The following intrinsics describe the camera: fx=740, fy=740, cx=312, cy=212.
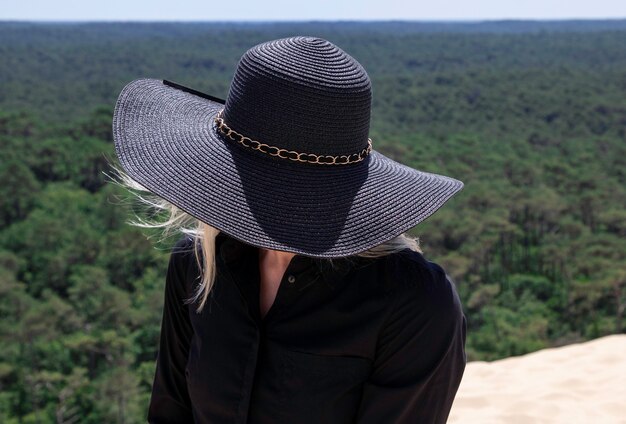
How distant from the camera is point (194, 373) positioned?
1.09 m

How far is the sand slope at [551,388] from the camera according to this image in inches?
121

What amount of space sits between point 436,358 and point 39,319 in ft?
54.6

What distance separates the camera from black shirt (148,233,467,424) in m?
0.94

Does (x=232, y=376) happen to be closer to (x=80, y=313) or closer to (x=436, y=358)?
(x=436, y=358)

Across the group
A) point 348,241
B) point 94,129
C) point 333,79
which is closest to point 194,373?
point 348,241

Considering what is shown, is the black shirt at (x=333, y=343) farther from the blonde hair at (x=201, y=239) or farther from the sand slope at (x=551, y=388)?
the sand slope at (x=551, y=388)

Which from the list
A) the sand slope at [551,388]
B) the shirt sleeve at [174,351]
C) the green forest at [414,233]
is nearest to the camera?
the shirt sleeve at [174,351]

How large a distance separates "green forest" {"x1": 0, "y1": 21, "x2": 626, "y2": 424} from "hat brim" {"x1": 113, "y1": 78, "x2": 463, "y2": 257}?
8 cm

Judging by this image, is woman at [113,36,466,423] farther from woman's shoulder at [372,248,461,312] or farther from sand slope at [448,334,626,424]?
sand slope at [448,334,626,424]

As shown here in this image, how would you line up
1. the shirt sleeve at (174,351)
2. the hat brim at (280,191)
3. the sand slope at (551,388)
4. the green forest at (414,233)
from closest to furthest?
the hat brim at (280,191), the shirt sleeve at (174,351), the sand slope at (551,388), the green forest at (414,233)

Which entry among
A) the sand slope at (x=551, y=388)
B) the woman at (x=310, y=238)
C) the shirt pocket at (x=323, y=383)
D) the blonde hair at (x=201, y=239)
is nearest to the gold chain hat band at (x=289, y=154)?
the woman at (x=310, y=238)

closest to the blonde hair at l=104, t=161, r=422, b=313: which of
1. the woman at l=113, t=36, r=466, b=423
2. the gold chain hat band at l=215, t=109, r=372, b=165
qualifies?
the woman at l=113, t=36, r=466, b=423

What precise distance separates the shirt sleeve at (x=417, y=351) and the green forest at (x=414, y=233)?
43 cm

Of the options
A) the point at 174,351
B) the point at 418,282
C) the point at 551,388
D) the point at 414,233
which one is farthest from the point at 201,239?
the point at 414,233
